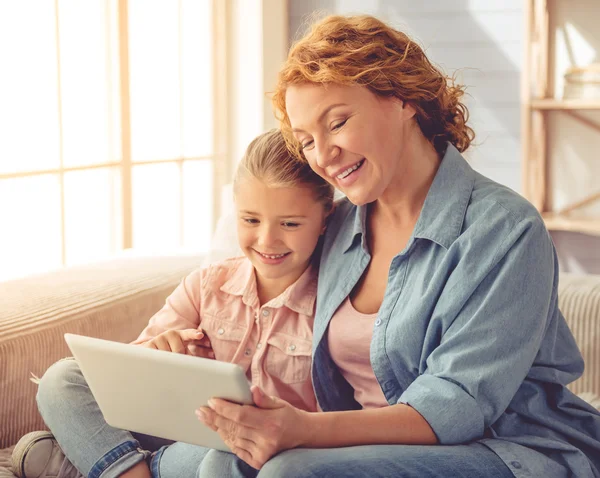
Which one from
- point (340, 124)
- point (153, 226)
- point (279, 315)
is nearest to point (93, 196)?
point (153, 226)

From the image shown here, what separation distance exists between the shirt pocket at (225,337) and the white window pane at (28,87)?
123cm

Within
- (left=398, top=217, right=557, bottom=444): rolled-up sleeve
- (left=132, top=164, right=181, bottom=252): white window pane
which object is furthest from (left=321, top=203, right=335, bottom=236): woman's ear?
(left=132, top=164, right=181, bottom=252): white window pane

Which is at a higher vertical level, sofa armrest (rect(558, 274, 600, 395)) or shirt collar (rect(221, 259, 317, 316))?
shirt collar (rect(221, 259, 317, 316))

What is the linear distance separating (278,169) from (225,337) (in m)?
0.37

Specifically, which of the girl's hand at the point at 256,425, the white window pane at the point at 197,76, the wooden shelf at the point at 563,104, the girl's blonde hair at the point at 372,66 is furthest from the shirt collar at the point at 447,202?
the white window pane at the point at 197,76

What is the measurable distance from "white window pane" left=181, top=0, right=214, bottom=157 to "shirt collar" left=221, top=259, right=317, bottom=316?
2.01 m

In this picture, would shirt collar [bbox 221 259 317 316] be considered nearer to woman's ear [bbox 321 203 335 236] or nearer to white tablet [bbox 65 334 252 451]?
woman's ear [bbox 321 203 335 236]

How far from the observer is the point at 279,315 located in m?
1.74

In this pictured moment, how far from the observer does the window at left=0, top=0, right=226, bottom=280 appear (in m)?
2.74

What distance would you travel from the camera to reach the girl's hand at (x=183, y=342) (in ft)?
5.34

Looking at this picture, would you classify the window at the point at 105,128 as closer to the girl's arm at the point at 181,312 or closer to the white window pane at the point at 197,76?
the white window pane at the point at 197,76

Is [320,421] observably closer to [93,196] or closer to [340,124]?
[340,124]

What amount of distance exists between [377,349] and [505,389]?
24 cm

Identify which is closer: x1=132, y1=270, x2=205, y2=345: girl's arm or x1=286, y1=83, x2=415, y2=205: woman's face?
x1=286, y1=83, x2=415, y2=205: woman's face
